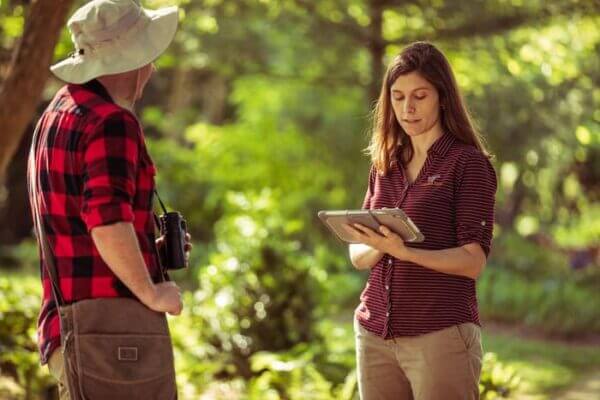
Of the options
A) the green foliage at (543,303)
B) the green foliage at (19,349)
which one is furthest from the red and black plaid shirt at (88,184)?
the green foliage at (543,303)

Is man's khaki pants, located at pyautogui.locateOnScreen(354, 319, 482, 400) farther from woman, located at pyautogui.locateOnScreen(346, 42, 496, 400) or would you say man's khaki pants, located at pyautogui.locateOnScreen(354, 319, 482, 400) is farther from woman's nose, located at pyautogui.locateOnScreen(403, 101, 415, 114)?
woman's nose, located at pyautogui.locateOnScreen(403, 101, 415, 114)

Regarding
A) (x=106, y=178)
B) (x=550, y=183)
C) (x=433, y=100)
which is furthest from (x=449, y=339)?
(x=550, y=183)

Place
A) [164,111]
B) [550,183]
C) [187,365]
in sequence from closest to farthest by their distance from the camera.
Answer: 1. [187,365]
2. [550,183]
3. [164,111]

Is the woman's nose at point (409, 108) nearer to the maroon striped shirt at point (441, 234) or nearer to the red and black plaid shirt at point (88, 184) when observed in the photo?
the maroon striped shirt at point (441, 234)

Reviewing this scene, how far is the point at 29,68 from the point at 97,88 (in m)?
3.14

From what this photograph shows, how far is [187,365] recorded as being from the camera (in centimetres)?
783

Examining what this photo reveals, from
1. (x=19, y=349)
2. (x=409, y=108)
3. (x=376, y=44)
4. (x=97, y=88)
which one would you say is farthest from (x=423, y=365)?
(x=376, y=44)

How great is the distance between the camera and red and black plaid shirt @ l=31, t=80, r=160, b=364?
301 centimetres

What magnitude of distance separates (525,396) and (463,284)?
5.28 metres

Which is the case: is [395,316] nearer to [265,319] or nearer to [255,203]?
[265,319]

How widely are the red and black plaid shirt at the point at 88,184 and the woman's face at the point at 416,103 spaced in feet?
3.05

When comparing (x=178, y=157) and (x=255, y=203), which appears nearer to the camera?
(x=255, y=203)

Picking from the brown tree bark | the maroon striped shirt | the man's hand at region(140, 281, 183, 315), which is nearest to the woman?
the maroon striped shirt

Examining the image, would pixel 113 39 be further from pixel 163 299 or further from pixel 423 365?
pixel 423 365
